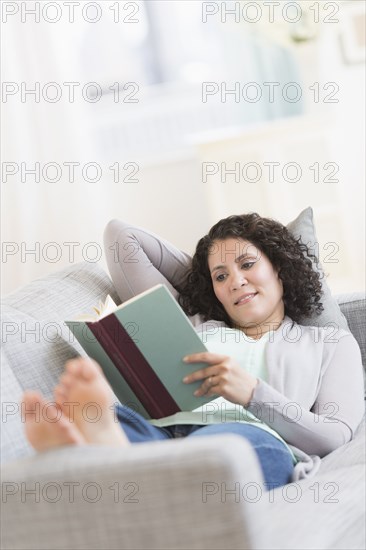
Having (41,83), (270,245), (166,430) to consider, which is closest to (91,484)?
(166,430)

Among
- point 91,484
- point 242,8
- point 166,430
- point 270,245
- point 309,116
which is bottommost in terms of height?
point 166,430

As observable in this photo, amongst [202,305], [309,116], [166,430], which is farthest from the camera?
[309,116]

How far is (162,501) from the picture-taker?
106 centimetres

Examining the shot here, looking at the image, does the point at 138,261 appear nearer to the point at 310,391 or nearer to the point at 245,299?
the point at 245,299

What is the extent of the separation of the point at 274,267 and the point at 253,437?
575 millimetres

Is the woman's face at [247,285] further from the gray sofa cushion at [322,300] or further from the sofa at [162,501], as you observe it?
the sofa at [162,501]

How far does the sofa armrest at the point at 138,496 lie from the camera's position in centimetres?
103

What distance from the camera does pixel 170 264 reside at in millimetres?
2076

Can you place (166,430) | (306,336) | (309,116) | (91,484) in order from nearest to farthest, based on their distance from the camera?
(91,484), (166,430), (306,336), (309,116)

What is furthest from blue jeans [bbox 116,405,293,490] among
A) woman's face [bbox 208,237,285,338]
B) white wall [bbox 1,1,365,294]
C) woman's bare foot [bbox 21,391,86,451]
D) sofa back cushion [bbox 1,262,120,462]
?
white wall [bbox 1,1,365,294]

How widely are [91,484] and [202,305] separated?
3.12 ft

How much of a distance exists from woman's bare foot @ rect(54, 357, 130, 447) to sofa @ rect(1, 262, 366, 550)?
0.19ft

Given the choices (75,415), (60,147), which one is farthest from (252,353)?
(60,147)

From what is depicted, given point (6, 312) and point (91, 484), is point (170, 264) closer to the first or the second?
point (6, 312)
